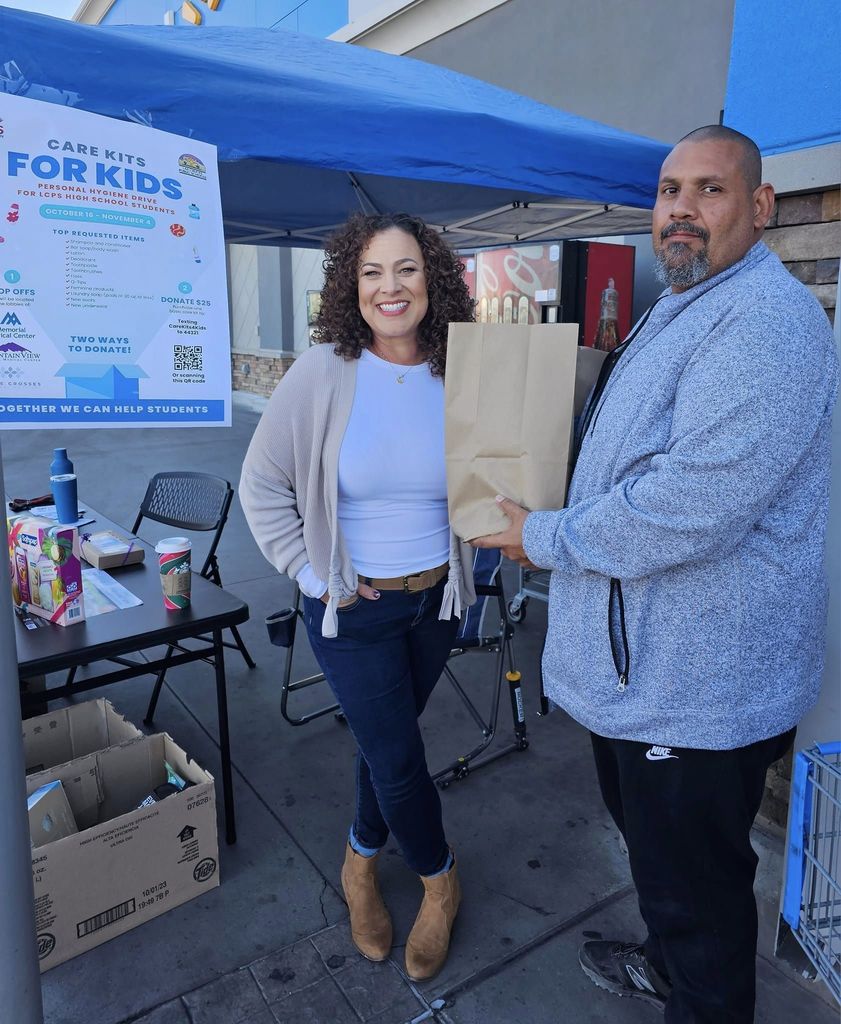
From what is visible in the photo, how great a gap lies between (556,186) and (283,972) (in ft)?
7.94

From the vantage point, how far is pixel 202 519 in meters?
3.72

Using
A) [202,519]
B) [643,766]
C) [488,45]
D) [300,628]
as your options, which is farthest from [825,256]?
[488,45]

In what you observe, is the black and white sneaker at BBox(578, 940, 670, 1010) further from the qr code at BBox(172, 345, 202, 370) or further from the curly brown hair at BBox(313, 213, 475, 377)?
the qr code at BBox(172, 345, 202, 370)

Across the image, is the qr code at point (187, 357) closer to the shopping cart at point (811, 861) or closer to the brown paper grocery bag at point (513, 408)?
the brown paper grocery bag at point (513, 408)

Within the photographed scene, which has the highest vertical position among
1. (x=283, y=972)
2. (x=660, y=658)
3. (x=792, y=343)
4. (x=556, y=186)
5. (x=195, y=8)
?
(x=195, y=8)

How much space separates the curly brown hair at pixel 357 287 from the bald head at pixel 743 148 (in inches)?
24.2

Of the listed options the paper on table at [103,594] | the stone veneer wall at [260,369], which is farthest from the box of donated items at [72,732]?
the stone veneer wall at [260,369]

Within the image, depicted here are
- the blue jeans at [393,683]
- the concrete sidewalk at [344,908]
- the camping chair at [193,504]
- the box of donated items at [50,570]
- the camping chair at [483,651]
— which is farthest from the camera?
the camping chair at [193,504]

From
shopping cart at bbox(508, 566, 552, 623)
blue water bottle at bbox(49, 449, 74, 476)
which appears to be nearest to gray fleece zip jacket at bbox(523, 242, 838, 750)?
blue water bottle at bbox(49, 449, 74, 476)

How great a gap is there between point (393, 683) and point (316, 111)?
137 centimetres

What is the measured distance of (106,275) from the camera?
1.15m

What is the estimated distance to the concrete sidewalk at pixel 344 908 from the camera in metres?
1.94

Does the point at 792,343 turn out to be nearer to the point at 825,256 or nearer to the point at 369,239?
the point at 369,239

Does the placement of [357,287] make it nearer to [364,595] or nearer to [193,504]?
[364,595]
